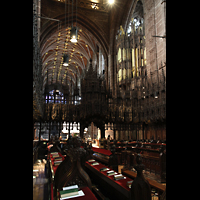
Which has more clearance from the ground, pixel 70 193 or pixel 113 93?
pixel 113 93

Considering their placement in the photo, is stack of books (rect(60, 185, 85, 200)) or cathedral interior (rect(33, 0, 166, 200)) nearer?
stack of books (rect(60, 185, 85, 200))

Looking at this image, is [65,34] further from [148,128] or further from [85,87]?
[148,128]

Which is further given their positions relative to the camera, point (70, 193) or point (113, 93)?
point (113, 93)

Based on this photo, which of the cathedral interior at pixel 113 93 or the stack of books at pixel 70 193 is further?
the cathedral interior at pixel 113 93
